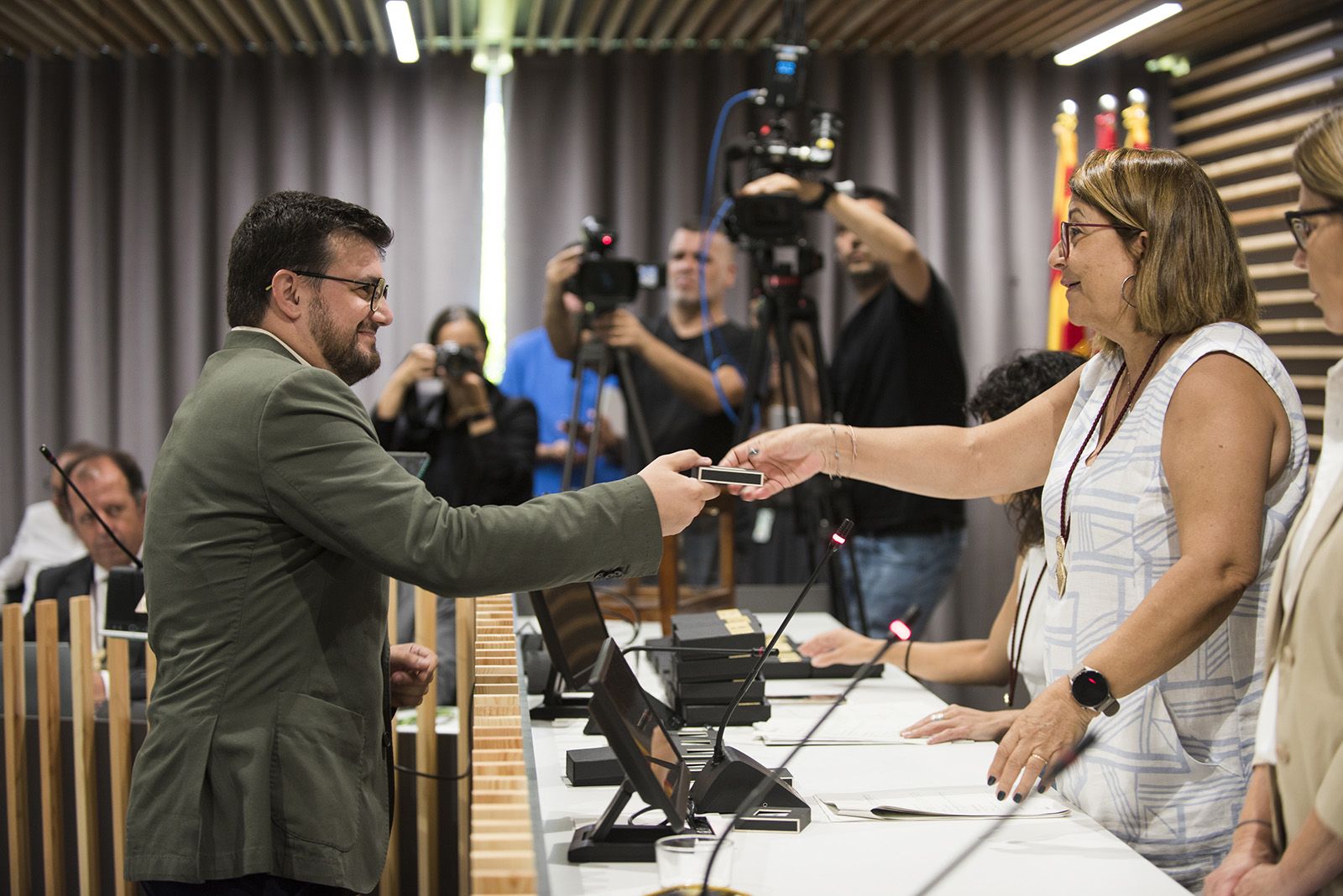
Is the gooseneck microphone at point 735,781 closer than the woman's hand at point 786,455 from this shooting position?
Yes

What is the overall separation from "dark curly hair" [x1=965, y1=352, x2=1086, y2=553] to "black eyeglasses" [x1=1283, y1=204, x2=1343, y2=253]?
0.96m

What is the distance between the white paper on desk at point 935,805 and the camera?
5.16 feet

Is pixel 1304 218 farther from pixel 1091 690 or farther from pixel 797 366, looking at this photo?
pixel 797 366

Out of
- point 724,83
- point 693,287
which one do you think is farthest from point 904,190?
point 693,287

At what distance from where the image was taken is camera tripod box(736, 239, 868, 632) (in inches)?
146

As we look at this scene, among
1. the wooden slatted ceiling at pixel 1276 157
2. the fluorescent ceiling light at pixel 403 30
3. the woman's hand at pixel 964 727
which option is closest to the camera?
the woman's hand at pixel 964 727

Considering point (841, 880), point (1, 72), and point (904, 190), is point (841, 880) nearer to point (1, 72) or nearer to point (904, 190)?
point (904, 190)

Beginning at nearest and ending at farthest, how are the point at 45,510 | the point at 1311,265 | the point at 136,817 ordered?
the point at 1311,265 → the point at 136,817 → the point at 45,510

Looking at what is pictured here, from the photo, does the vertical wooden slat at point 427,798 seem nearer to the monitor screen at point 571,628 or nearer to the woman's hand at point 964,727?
the monitor screen at point 571,628

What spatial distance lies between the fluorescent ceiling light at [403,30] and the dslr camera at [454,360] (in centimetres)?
122

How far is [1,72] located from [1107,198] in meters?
4.99

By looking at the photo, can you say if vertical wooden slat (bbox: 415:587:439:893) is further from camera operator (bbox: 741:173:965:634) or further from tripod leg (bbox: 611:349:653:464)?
camera operator (bbox: 741:173:965:634)

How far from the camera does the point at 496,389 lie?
4.29m

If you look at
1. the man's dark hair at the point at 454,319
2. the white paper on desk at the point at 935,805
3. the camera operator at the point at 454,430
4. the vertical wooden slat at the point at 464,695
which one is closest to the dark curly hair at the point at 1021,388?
the white paper on desk at the point at 935,805
